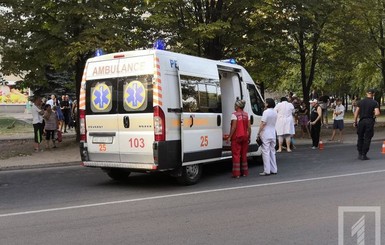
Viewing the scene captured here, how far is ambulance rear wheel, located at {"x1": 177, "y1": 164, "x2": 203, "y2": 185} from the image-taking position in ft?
29.3

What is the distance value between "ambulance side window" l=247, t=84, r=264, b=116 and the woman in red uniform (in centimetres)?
153

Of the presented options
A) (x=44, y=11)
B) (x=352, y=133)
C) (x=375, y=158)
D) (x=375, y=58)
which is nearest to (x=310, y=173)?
(x=375, y=158)

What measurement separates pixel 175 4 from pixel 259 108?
6.68 m

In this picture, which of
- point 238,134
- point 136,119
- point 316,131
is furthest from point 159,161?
point 316,131

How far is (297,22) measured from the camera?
17391 mm

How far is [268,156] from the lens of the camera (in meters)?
10.2

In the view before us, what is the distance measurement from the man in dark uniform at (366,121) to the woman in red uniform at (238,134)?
4.28m

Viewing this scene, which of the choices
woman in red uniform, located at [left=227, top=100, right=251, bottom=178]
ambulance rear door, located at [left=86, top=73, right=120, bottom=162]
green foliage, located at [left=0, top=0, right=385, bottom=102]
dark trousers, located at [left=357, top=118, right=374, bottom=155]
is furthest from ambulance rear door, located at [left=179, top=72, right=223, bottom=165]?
green foliage, located at [left=0, top=0, right=385, bottom=102]

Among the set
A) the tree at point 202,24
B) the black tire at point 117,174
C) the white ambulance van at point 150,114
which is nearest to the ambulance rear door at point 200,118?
the white ambulance van at point 150,114

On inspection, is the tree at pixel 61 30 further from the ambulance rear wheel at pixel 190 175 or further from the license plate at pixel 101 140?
the ambulance rear wheel at pixel 190 175

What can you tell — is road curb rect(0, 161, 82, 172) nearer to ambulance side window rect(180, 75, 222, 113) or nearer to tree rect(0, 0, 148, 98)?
tree rect(0, 0, 148, 98)

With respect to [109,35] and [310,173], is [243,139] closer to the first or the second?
[310,173]

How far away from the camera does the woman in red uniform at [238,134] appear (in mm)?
9695

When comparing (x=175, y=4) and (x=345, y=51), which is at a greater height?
(x=175, y=4)
